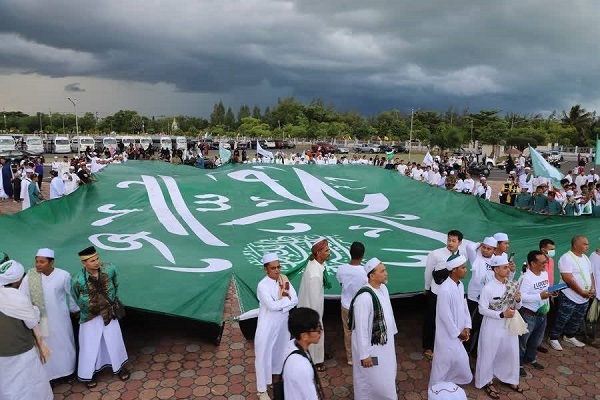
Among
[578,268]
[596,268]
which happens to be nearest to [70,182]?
[578,268]

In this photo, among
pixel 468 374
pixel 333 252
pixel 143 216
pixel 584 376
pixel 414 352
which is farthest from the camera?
pixel 143 216

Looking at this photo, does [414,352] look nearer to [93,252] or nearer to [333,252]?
[333,252]

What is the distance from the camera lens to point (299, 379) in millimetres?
2441

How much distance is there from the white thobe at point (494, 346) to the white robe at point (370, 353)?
1.05 m

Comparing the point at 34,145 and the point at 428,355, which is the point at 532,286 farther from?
the point at 34,145

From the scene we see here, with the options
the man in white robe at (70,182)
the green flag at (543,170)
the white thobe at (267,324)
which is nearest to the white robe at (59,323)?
the white thobe at (267,324)

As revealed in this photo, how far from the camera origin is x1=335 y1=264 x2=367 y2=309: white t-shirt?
14.4 feet

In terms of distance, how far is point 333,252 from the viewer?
633 cm

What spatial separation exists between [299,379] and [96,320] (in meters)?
2.68

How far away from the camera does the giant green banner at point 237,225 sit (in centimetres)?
523

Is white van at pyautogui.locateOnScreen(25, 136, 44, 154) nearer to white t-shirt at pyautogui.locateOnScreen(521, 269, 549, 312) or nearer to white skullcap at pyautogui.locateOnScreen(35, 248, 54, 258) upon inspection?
white skullcap at pyautogui.locateOnScreen(35, 248, 54, 258)

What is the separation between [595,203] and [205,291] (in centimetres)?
1068

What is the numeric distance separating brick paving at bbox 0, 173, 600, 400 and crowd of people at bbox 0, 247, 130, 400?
28cm

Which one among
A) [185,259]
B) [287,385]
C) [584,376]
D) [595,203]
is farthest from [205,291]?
[595,203]
